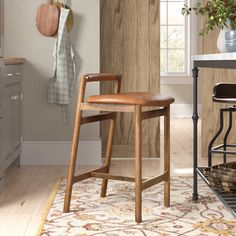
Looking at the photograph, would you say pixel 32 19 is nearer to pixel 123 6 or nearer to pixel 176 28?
pixel 123 6

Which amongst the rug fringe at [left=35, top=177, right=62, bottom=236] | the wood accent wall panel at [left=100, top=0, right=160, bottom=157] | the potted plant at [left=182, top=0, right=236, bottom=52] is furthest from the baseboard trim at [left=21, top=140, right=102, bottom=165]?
the potted plant at [left=182, top=0, right=236, bottom=52]

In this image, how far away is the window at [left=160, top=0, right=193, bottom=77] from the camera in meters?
8.77

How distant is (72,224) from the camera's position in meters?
2.72

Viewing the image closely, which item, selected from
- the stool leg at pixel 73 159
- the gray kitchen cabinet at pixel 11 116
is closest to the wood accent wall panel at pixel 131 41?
the gray kitchen cabinet at pixel 11 116

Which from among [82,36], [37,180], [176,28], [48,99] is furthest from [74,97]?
[176,28]

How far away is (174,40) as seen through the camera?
8.82 meters

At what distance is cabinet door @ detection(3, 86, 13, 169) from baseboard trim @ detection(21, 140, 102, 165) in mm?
535

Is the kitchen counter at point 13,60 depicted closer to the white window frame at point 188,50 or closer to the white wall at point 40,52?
the white wall at point 40,52

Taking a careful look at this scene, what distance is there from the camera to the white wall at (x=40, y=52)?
444 centimetres

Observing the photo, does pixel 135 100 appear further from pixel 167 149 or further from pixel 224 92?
pixel 224 92

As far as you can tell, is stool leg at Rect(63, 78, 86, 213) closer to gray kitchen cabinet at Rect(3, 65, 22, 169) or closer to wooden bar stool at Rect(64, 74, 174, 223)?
wooden bar stool at Rect(64, 74, 174, 223)

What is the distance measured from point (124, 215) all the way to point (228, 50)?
0.98m

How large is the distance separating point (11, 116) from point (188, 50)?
5.27 m

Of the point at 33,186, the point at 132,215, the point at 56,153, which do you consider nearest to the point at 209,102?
the point at 56,153
